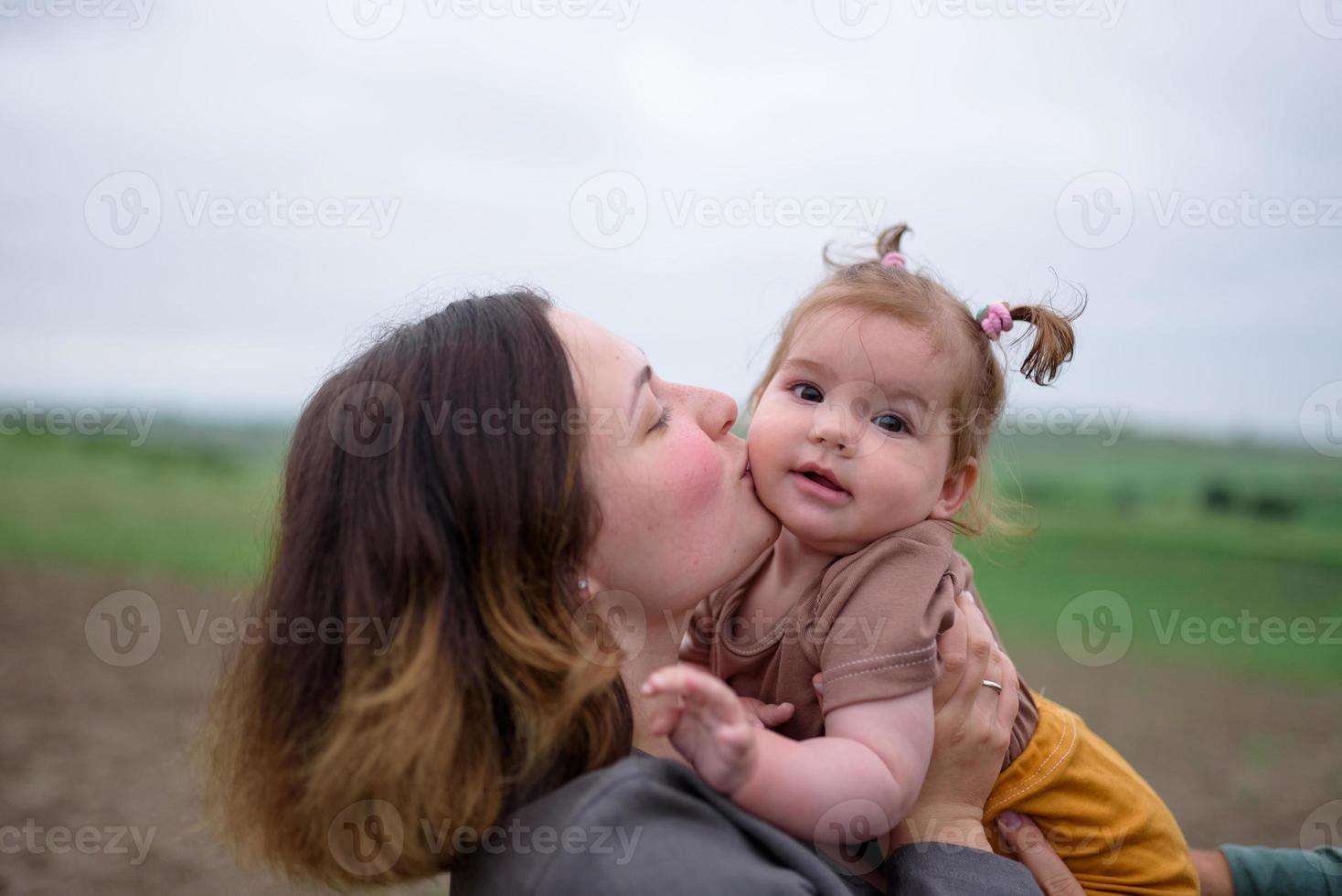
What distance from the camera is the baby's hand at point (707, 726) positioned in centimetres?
177

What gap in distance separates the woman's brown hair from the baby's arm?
0.88 feet

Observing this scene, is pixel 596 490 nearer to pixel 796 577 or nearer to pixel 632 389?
pixel 632 389

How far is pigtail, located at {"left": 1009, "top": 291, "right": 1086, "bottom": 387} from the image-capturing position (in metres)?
2.79

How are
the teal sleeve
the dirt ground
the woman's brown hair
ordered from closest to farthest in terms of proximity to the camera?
1. the woman's brown hair
2. the teal sleeve
3. the dirt ground

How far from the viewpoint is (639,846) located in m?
1.82

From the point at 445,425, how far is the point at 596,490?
340 millimetres

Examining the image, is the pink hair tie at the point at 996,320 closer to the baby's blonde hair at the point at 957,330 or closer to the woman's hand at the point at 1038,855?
the baby's blonde hair at the point at 957,330

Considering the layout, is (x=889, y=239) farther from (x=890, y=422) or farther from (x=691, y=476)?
(x=691, y=476)

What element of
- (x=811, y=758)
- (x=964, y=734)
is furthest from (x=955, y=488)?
(x=811, y=758)

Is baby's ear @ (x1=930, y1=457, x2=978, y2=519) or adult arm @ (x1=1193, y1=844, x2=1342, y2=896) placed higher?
baby's ear @ (x1=930, y1=457, x2=978, y2=519)

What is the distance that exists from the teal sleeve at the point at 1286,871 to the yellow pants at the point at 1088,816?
0.54 meters

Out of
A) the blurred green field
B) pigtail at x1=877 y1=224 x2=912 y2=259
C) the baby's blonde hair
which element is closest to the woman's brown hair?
the baby's blonde hair

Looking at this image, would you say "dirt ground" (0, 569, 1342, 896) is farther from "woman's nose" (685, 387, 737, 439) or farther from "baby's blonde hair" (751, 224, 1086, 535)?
"baby's blonde hair" (751, 224, 1086, 535)

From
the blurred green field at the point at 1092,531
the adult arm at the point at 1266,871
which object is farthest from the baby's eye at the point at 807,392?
the blurred green field at the point at 1092,531
